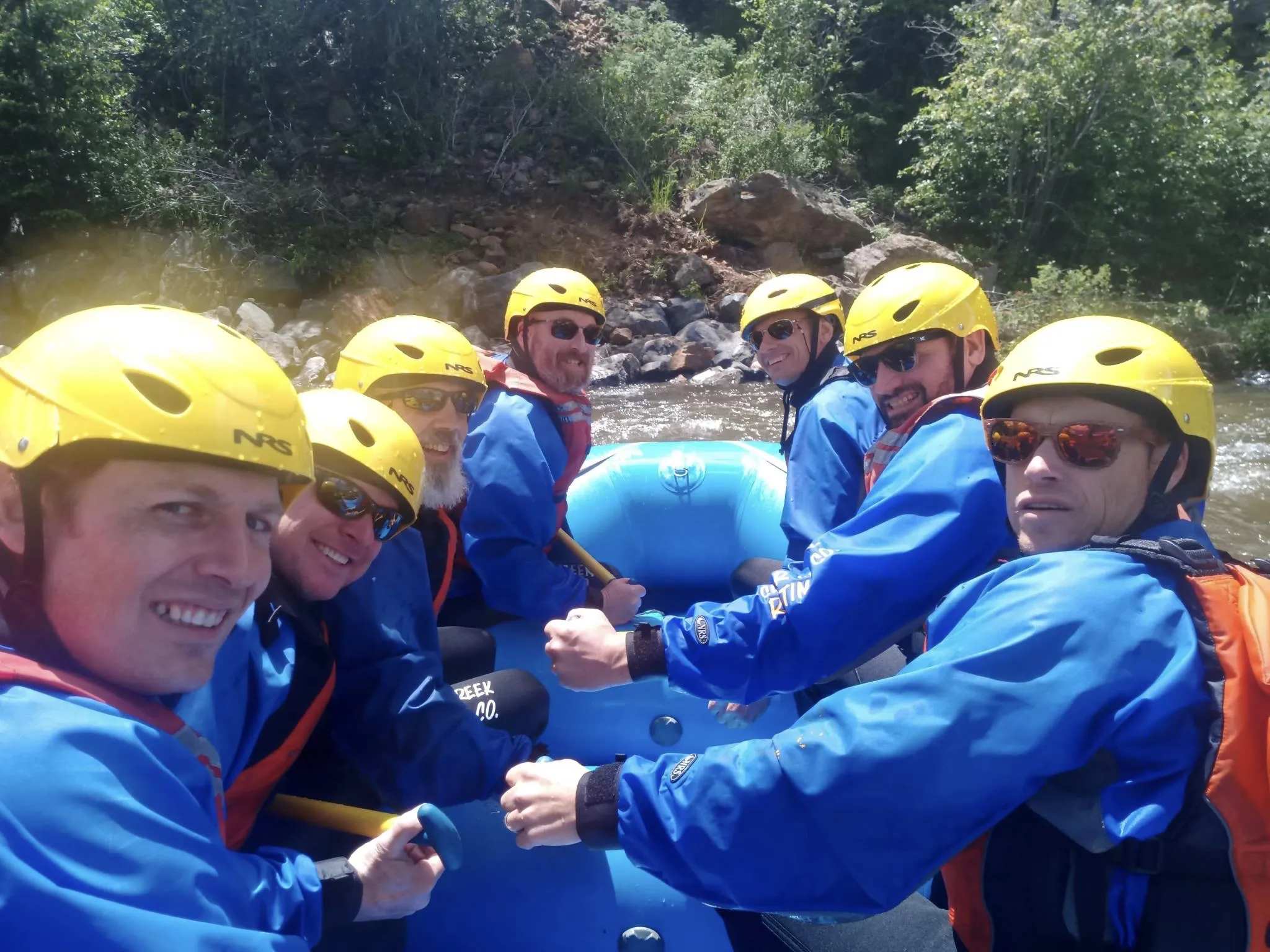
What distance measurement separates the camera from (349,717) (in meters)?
2.31

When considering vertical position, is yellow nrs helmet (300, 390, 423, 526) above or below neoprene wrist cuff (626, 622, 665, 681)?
above

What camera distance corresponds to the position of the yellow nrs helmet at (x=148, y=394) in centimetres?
128

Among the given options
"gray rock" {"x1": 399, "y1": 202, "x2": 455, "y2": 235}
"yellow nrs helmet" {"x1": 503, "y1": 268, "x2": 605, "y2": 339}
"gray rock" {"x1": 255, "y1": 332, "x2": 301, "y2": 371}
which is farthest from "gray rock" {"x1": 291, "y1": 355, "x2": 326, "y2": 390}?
"yellow nrs helmet" {"x1": 503, "y1": 268, "x2": 605, "y2": 339}

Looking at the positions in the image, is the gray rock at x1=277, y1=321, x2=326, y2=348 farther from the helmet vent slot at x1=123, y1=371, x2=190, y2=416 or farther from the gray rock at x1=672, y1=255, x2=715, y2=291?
the helmet vent slot at x1=123, y1=371, x2=190, y2=416

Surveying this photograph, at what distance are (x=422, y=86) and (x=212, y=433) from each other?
1981 centimetres

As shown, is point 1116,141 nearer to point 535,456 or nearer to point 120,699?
point 535,456

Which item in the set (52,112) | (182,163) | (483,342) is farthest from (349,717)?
(182,163)

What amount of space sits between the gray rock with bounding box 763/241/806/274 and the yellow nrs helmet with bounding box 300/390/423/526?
1516cm

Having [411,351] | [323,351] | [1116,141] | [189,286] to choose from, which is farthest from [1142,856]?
[1116,141]

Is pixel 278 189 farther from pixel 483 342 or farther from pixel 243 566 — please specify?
pixel 243 566

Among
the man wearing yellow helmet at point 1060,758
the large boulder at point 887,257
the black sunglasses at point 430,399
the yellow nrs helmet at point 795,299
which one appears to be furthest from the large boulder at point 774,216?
the man wearing yellow helmet at point 1060,758

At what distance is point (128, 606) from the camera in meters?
1.29

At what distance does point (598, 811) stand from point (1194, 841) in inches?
41.3

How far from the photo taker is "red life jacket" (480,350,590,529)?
12.6 ft
